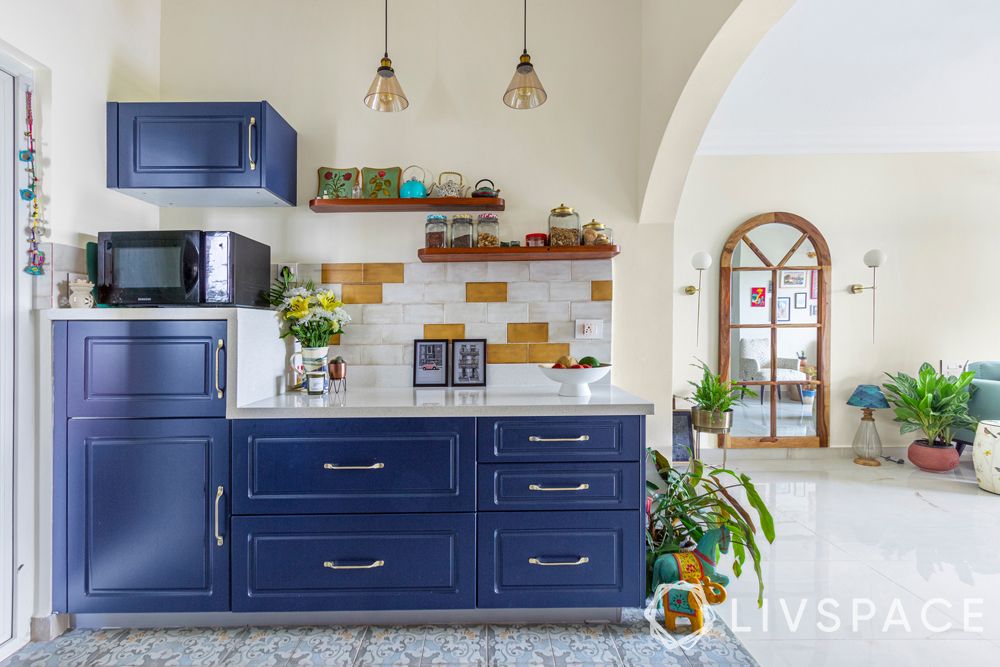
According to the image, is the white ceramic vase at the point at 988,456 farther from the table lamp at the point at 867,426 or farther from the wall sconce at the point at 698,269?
the wall sconce at the point at 698,269

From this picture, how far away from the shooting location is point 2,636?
1806mm

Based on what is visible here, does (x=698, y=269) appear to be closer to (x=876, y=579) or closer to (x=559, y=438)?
(x=876, y=579)

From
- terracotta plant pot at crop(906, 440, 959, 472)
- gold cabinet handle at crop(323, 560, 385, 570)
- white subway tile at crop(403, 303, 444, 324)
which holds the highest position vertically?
white subway tile at crop(403, 303, 444, 324)

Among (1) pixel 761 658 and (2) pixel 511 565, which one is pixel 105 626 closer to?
(2) pixel 511 565

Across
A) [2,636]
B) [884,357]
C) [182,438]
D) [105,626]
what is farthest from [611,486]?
[884,357]

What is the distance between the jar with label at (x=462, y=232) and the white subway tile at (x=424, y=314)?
328mm

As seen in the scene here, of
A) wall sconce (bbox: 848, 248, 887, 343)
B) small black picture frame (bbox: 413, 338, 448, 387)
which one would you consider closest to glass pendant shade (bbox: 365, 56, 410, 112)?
small black picture frame (bbox: 413, 338, 448, 387)

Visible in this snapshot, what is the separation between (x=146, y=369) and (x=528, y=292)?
161 cm

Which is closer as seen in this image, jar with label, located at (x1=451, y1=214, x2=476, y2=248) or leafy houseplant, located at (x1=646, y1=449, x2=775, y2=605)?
leafy houseplant, located at (x1=646, y1=449, x2=775, y2=605)

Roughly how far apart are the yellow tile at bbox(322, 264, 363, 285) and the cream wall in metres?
2.95

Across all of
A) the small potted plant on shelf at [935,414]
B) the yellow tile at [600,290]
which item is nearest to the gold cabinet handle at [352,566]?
the yellow tile at [600,290]

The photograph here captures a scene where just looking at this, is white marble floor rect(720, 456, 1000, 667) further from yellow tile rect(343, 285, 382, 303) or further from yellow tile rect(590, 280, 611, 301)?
yellow tile rect(343, 285, 382, 303)

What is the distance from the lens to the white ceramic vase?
3.68m

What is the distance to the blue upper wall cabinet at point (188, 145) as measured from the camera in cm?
222
